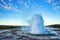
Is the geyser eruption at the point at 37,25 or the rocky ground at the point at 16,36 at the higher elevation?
the geyser eruption at the point at 37,25

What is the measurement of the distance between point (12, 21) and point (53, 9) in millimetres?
632

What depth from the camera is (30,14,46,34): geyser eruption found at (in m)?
2.24

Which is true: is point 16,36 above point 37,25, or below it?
below

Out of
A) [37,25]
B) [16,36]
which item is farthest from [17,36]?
[37,25]

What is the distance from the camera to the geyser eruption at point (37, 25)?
2245mm

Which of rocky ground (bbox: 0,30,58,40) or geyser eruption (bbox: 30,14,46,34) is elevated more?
geyser eruption (bbox: 30,14,46,34)

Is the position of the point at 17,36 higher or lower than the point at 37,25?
lower

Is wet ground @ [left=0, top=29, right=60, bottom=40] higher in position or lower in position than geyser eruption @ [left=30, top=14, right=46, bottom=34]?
lower

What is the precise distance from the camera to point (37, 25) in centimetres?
227

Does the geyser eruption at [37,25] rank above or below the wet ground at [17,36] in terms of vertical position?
above

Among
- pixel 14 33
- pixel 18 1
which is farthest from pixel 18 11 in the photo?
pixel 14 33

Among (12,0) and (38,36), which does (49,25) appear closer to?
(38,36)

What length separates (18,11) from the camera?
227cm

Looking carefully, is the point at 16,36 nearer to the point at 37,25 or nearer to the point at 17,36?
the point at 17,36
